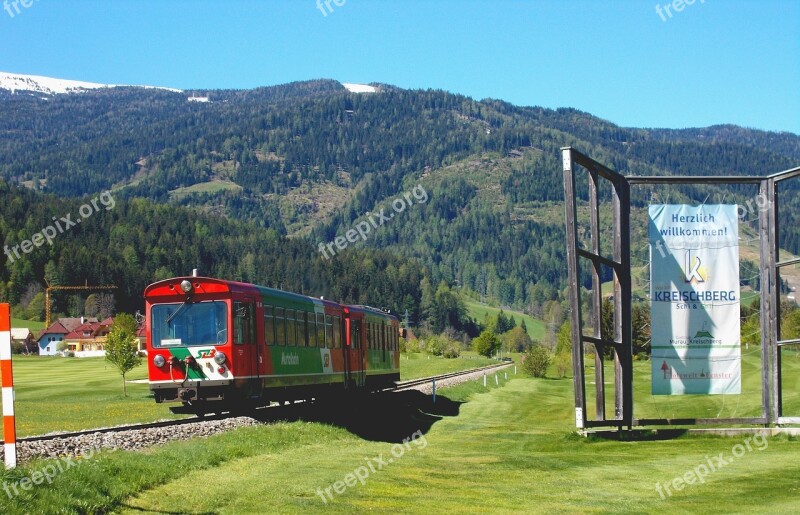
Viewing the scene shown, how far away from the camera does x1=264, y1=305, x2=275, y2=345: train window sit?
79.8ft

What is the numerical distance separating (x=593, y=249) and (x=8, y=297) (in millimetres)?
147417

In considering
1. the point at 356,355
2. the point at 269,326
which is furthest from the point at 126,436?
the point at 356,355

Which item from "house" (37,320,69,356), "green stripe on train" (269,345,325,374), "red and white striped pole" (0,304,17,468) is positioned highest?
"red and white striped pole" (0,304,17,468)

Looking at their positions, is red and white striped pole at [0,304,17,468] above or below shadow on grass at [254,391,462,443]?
above

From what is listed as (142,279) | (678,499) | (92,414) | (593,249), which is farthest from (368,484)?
(142,279)

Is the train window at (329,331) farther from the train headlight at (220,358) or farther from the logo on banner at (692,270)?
the logo on banner at (692,270)

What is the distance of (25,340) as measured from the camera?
445 feet

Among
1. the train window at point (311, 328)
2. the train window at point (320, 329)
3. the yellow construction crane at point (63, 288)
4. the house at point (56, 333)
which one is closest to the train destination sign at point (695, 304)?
the train window at point (311, 328)

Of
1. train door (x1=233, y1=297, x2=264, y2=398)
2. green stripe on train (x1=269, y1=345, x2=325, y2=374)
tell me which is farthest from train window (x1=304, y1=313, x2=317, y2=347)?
train door (x1=233, y1=297, x2=264, y2=398)

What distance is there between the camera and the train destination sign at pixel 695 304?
2027 cm

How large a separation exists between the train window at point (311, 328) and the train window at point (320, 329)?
338 millimetres

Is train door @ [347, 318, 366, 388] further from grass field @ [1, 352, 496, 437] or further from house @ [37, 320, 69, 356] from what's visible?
house @ [37, 320, 69, 356]

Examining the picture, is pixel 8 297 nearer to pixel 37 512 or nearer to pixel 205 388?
pixel 205 388

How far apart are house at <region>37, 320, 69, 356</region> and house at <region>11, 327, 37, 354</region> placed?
1.40 m
